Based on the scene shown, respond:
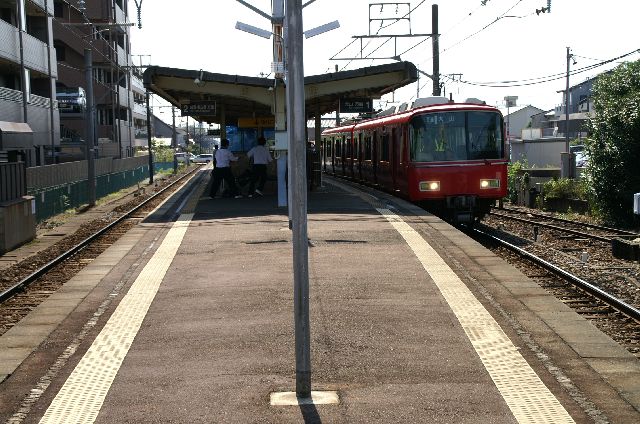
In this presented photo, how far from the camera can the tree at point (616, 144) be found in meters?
23.5

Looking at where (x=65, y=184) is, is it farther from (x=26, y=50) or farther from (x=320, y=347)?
(x=320, y=347)

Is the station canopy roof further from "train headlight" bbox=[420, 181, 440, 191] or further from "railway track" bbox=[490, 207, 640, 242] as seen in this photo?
"railway track" bbox=[490, 207, 640, 242]

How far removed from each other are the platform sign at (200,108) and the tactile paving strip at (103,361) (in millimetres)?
16235

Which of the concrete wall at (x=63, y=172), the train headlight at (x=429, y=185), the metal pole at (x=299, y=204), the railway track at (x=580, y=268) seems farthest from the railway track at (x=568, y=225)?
the metal pole at (x=299, y=204)

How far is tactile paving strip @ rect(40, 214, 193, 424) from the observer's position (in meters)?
6.35

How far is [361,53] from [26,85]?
1274 cm

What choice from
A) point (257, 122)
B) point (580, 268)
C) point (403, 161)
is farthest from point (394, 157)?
point (257, 122)

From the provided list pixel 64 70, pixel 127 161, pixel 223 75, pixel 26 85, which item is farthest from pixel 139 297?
pixel 64 70

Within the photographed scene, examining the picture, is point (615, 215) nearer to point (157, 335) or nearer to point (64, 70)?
point (157, 335)

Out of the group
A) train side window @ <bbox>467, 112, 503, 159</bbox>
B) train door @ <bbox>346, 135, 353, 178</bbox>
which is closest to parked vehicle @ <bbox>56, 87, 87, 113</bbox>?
train door @ <bbox>346, 135, 353, 178</bbox>

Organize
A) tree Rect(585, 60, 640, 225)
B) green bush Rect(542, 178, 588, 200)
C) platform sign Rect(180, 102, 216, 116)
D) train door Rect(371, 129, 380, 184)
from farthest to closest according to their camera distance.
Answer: green bush Rect(542, 178, 588, 200) < platform sign Rect(180, 102, 216, 116) < train door Rect(371, 129, 380, 184) < tree Rect(585, 60, 640, 225)

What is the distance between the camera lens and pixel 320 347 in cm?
802

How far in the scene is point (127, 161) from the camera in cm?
4966

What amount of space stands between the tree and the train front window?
465 cm
